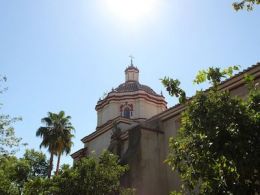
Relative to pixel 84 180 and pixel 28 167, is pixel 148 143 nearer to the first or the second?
pixel 84 180

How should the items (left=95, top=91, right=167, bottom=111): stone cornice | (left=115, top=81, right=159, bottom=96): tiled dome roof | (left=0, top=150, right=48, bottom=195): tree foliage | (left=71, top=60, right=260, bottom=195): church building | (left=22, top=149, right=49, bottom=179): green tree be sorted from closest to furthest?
1. (left=71, top=60, right=260, bottom=195): church building
2. (left=0, top=150, right=48, bottom=195): tree foliage
3. (left=95, top=91, right=167, bottom=111): stone cornice
4. (left=115, top=81, right=159, bottom=96): tiled dome roof
5. (left=22, top=149, right=49, bottom=179): green tree

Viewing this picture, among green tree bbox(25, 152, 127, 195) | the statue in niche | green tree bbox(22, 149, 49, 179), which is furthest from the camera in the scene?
green tree bbox(22, 149, 49, 179)

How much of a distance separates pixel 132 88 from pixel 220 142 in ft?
86.0

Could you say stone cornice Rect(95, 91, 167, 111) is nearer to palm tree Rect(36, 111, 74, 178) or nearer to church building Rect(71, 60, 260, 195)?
palm tree Rect(36, 111, 74, 178)

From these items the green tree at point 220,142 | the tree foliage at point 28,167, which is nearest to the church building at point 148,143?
the tree foliage at point 28,167

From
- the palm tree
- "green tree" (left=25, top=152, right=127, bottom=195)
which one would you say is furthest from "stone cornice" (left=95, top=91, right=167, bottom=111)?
"green tree" (left=25, top=152, right=127, bottom=195)

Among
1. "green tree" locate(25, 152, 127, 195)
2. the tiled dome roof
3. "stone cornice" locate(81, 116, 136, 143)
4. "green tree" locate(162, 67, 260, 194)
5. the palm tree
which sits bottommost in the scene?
"green tree" locate(162, 67, 260, 194)

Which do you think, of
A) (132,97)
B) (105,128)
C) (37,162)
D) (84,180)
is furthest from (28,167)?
(84,180)

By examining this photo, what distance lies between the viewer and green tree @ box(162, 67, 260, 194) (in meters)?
7.23

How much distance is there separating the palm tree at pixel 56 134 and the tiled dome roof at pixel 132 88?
552 centimetres

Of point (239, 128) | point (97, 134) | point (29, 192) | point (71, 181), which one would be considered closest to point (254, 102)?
point (239, 128)

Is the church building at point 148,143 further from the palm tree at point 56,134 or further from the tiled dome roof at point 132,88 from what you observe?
the tiled dome roof at point 132,88

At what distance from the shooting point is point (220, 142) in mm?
7500

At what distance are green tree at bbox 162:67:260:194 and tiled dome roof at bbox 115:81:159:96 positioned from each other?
24952mm
